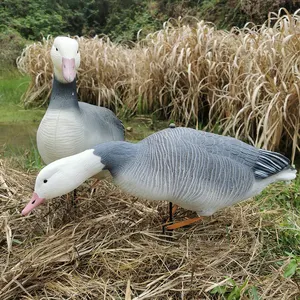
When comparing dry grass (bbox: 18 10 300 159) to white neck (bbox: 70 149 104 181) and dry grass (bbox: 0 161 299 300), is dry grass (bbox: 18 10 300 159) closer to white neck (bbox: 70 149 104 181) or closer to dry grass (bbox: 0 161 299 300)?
dry grass (bbox: 0 161 299 300)

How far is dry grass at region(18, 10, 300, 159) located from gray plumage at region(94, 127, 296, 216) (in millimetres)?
1009

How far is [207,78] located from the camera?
313cm

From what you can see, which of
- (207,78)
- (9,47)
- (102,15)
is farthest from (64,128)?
(102,15)

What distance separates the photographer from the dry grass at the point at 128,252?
129 centimetres

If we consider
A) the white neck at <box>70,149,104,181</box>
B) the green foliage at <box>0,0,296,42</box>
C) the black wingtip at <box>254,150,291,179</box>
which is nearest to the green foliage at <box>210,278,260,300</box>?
the black wingtip at <box>254,150,291,179</box>

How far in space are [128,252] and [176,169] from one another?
13.0 inches

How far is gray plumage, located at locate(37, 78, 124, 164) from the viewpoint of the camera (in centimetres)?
157

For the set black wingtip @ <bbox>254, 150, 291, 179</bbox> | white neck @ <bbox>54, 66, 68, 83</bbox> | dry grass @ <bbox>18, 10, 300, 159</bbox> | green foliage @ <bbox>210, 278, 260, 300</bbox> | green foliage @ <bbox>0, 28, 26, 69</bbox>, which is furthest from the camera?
green foliage @ <bbox>0, 28, 26, 69</bbox>

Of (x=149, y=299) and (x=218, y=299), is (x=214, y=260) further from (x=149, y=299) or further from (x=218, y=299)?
(x=149, y=299)

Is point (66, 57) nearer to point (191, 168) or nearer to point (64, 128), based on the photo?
point (64, 128)

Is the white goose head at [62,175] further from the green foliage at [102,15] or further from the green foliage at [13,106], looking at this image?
the green foliage at [102,15]

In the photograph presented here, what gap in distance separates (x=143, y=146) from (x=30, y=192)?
726mm

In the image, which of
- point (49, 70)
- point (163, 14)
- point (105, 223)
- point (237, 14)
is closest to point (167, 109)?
point (49, 70)

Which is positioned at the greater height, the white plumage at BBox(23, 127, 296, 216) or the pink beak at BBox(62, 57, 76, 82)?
the pink beak at BBox(62, 57, 76, 82)
